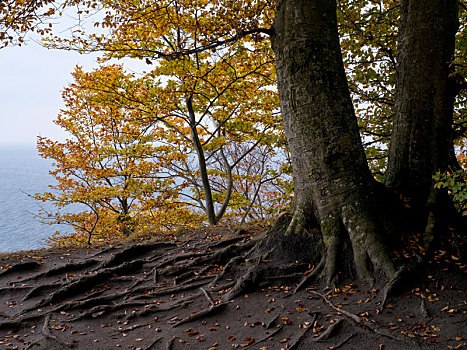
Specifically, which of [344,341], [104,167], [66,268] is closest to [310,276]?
[344,341]

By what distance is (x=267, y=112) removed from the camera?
9867 mm

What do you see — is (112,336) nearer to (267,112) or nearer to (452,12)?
(452,12)

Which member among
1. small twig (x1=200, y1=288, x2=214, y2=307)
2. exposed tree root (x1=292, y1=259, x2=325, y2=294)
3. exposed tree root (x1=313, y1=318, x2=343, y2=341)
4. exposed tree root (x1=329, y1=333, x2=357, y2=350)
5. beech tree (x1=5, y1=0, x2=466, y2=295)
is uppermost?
beech tree (x1=5, y1=0, x2=466, y2=295)

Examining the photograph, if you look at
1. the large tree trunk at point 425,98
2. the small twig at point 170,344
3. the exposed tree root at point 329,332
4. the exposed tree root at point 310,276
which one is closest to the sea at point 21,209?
the small twig at point 170,344

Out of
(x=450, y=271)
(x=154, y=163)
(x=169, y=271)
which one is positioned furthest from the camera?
(x=154, y=163)

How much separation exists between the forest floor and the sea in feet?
30.3

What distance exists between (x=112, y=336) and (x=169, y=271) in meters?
1.64

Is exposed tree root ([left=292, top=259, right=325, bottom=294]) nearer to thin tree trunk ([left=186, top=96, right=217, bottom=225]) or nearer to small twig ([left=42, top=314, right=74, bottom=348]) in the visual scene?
small twig ([left=42, top=314, right=74, bottom=348])

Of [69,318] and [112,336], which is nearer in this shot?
[112,336]

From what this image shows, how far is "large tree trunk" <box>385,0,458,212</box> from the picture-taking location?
4.64 meters

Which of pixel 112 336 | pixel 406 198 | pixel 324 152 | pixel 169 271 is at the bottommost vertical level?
pixel 112 336

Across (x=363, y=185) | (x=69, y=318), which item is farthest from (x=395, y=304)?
(x=69, y=318)

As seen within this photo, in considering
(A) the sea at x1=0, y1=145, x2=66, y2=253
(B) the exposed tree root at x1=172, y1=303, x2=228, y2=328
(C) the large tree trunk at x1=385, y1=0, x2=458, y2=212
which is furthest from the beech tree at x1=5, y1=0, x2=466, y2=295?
(A) the sea at x1=0, y1=145, x2=66, y2=253

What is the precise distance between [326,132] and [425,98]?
1.64 meters
